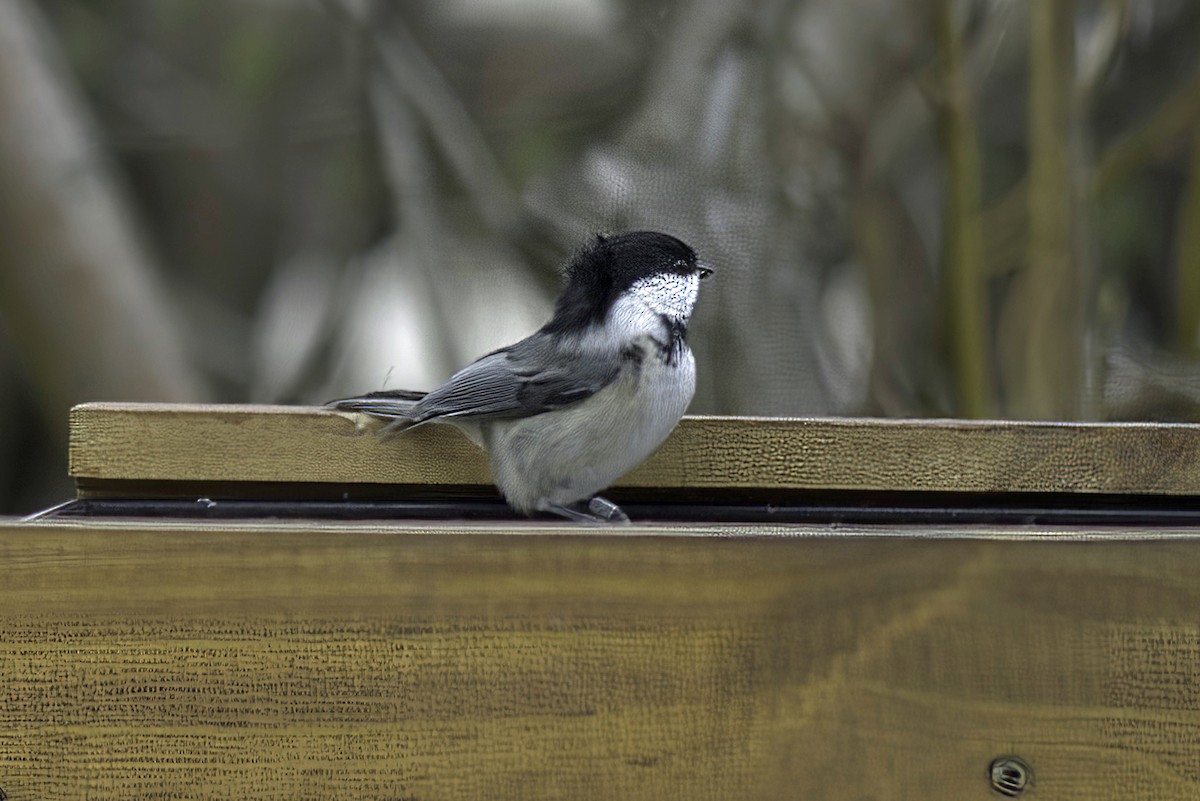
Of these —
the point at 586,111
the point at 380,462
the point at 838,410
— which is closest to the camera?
the point at 380,462

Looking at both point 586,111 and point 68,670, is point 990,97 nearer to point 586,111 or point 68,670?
point 586,111

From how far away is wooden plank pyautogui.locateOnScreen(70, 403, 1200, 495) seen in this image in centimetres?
82

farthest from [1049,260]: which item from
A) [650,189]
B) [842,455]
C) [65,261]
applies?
[65,261]

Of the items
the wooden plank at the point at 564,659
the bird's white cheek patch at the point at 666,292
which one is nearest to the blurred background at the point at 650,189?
the bird's white cheek patch at the point at 666,292

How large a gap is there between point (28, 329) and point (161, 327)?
0.21 m

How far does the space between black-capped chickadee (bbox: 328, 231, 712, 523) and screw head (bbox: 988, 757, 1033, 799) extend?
0.28 meters

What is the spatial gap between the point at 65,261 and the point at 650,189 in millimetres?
997

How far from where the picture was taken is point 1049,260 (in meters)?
1.57

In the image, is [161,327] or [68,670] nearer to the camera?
[68,670]

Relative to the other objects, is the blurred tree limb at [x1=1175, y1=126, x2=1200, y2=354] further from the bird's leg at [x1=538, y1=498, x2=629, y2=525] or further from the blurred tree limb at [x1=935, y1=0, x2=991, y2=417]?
the bird's leg at [x1=538, y1=498, x2=629, y2=525]

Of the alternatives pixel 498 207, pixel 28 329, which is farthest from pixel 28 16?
pixel 498 207

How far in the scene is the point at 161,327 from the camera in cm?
194

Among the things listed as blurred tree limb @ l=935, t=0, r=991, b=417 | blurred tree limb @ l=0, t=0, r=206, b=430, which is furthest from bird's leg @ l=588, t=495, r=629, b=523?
blurred tree limb @ l=0, t=0, r=206, b=430

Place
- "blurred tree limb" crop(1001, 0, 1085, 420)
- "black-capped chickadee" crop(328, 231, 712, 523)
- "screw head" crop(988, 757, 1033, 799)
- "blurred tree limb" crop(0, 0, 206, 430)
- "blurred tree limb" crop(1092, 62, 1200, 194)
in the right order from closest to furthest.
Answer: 1. "screw head" crop(988, 757, 1033, 799)
2. "black-capped chickadee" crop(328, 231, 712, 523)
3. "blurred tree limb" crop(1001, 0, 1085, 420)
4. "blurred tree limb" crop(1092, 62, 1200, 194)
5. "blurred tree limb" crop(0, 0, 206, 430)
